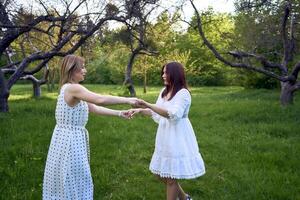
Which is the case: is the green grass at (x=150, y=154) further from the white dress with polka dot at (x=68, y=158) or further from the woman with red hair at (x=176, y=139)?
the white dress with polka dot at (x=68, y=158)

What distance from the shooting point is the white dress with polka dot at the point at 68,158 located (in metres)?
4.23

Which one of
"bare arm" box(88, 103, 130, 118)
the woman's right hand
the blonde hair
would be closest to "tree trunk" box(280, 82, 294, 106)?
"bare arm" box(88, 103, 130, 118)

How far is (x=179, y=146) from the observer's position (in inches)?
198

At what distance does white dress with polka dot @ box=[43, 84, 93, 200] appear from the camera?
423cm

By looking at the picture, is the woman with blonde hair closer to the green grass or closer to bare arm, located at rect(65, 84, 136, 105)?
bare arm, located at rect(65, 84, 136, 105)

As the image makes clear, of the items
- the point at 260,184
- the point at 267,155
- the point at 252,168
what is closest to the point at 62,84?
the point at 260,184

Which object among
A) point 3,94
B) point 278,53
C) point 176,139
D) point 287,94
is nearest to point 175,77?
point 176,139

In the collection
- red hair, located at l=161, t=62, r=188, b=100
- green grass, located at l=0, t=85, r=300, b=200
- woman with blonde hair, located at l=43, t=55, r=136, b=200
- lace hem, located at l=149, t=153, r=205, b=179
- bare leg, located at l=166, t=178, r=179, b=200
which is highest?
red hair, located at l=161, t=62, r=188, b=100

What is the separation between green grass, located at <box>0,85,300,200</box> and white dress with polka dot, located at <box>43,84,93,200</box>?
6.04ft

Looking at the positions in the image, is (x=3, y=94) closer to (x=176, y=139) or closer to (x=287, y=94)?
(x=287, y=94)

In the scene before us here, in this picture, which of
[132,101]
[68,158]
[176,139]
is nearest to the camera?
[68,158]

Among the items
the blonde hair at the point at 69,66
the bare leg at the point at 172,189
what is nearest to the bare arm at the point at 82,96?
the blonde hair at the point at 69,66

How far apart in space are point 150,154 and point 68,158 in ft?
14.6

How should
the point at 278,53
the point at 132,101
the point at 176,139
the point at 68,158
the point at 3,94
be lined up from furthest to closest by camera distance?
the point at 278,53 < the point at 3,94 < the point at 176,139 < the point at 132,101 < the point at 68,158
